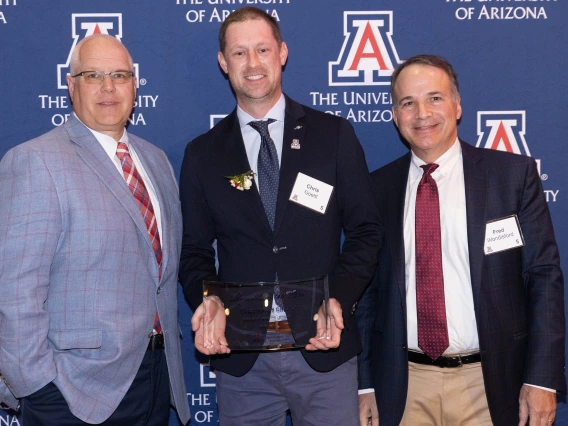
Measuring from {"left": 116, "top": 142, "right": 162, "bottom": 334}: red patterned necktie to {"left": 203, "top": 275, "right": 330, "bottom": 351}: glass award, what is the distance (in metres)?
0.31

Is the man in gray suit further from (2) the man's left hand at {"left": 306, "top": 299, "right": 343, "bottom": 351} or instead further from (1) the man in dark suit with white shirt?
(2) the man's left hand at {"left": 306, "top": 299, "right": 343, "bottom": 351}

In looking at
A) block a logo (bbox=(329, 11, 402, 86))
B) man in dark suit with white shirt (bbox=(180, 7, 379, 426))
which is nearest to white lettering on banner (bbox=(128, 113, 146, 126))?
man in dark suit with white shirt (bbox=(180, 7, 379, 426))

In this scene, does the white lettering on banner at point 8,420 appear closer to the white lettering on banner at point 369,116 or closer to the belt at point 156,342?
the belt at point 156,342

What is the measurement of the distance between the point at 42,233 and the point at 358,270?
1.26 m

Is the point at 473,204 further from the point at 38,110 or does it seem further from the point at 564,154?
the point at 38,110

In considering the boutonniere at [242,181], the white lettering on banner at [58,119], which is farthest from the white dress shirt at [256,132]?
the white lettering on banner at [58,119]

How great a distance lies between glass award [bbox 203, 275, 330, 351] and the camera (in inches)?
101

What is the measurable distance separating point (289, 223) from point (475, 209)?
0.79 meters

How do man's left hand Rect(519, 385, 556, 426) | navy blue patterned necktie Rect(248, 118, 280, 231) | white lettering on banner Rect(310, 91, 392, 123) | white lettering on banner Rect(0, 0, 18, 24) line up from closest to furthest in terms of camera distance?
man's left hand Rect(519, 385, 556, 426) → navy blue patterned necktie Rect(248, 118, 280, 231) → white lettering on banner Rect(0, 0, 18, 24) → white lettering on banner Rect(310, 91, 392, 123)

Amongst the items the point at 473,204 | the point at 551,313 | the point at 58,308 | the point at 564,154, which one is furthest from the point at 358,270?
the point at 564,154

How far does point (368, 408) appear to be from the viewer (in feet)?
9.79

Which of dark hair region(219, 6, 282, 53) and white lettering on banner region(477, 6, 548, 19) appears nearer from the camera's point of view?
dark hair region(219, 6, 282, 53)

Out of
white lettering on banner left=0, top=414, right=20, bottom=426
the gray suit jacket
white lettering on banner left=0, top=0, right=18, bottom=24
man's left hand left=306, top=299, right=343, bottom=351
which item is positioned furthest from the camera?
white lettering on banner left=0, top=414, right=20, bottom=426

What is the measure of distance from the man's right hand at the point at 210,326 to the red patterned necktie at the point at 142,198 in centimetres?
27
